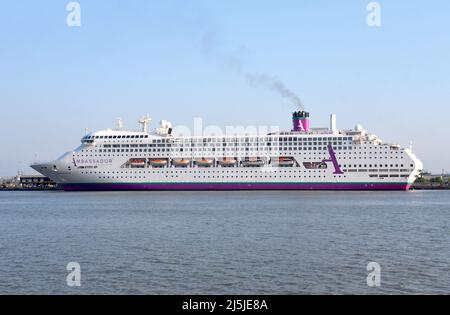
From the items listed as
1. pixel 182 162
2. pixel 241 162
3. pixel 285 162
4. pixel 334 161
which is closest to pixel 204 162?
pixel 182 162

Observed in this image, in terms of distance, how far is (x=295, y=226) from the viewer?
30.9 m

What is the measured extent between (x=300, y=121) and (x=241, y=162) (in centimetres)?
1037

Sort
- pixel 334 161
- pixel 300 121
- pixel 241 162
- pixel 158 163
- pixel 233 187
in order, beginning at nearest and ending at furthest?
pixel 334 161
pixel 233 187
pixel 241 162
pixel 158 163
pixel 300 121

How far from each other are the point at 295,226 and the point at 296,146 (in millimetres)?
41819

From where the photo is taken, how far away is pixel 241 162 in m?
73.3

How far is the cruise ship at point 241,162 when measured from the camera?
228 feet

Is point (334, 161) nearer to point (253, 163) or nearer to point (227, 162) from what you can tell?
point (253, 163)

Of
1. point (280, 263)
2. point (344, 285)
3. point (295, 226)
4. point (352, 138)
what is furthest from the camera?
point (352, 138)

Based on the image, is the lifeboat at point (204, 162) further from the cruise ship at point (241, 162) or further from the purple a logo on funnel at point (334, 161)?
the purple a logo on funnel at point (334, 161)

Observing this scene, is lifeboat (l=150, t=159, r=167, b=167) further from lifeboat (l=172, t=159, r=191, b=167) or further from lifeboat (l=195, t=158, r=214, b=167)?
lifeboat (l=195, t=158, r=214, b=167)

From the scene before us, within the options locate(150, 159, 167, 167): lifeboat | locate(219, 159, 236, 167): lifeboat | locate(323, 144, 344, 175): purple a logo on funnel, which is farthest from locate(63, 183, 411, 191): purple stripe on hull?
locate(150, 159, 167, 167): lifeboat

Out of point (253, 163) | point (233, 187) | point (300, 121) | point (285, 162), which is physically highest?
point (300, 121)
